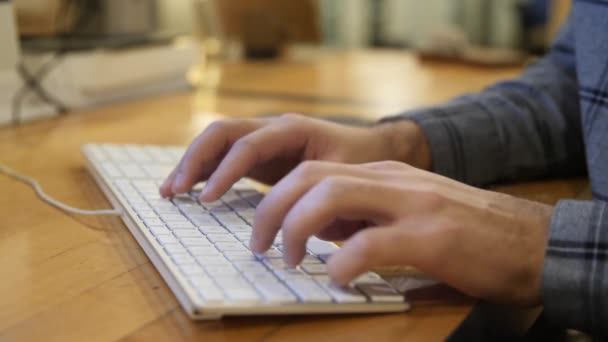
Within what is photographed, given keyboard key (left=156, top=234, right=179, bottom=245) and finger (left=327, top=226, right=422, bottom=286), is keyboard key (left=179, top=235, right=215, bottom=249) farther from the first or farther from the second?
finger (left=327, top=226, right=422, bottom=286)

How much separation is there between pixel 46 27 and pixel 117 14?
17 cm

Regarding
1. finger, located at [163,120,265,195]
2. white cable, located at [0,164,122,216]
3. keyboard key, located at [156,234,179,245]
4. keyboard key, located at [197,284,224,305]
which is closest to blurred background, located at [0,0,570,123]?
white cable, located at [0,164,122,216]

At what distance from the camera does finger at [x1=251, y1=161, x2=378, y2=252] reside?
44cm

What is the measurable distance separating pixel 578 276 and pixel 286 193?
0.19 meters

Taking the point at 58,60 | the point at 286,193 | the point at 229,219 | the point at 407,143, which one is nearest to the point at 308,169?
the point at 286,193

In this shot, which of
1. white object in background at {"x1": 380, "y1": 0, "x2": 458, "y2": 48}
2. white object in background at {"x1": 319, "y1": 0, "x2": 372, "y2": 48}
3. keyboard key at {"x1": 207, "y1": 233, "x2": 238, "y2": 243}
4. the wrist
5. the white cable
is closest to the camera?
keyboard key at {"x1": 207, "y1": 233, "x2": 238, "y2": 243}

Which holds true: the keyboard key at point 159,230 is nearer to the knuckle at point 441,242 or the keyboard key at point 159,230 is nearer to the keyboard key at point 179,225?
the keyboard key at point 179,225

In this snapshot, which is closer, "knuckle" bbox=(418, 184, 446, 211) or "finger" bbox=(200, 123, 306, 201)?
"knuckle" bbox=(418, 184, 446, 211)

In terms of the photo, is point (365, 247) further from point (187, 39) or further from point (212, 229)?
point (187, 39)

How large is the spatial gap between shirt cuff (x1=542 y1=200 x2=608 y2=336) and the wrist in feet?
0.90

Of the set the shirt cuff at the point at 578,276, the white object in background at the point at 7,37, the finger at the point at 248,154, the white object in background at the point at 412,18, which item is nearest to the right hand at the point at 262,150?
the finger at the point at 248,154

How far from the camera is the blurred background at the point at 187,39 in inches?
Result: 43.8

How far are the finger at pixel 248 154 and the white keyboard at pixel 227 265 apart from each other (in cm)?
2

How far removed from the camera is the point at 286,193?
0.44m
